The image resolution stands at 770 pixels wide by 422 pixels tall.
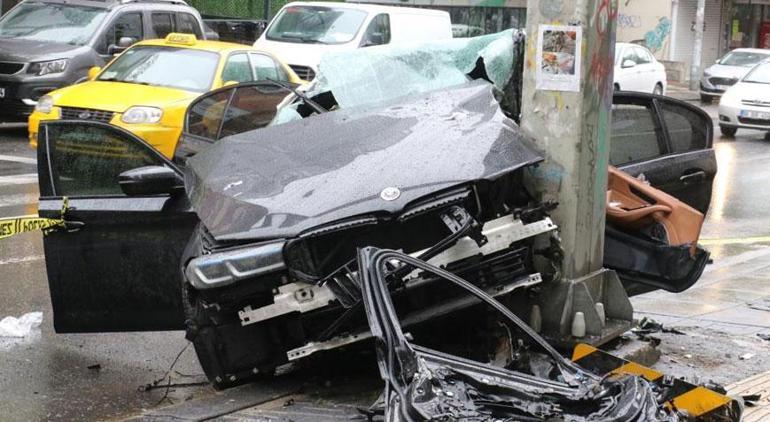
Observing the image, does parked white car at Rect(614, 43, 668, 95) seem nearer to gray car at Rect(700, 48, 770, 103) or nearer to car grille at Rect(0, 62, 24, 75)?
gray car at Rect(700, 48, 770, 103)

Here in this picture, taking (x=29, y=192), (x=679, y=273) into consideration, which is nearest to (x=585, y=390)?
(x=679, y=273)

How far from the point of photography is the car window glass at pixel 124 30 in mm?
17766

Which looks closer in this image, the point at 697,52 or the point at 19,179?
the point at 19,179

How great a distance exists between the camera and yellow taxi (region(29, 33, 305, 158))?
42.3 feet

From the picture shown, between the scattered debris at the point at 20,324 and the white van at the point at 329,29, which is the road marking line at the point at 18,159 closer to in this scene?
the white van at the point at 329,29

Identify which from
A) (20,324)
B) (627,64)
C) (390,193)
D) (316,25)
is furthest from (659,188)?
(627,64)

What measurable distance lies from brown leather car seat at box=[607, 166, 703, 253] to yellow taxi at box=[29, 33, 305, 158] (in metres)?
6.74

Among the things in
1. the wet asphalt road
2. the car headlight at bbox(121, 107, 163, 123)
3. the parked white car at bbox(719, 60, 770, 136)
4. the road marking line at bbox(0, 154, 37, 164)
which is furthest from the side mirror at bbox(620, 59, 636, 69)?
the wet asphalt road

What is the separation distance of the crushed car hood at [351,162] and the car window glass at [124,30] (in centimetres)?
1203

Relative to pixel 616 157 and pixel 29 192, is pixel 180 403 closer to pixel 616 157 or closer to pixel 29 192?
pixel 616 157

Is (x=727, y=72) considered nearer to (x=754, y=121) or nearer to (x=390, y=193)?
(x=754, y=121)

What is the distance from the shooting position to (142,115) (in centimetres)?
1290

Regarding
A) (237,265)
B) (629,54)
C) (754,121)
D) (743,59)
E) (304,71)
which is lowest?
(743,59)

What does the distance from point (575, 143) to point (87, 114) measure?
27.7 feet
